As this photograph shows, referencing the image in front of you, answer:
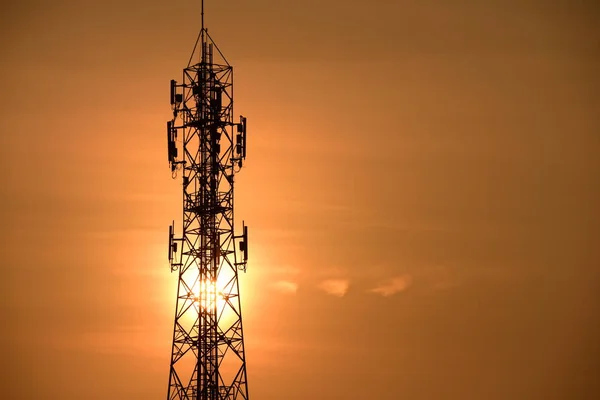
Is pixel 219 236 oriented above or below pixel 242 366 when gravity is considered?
above

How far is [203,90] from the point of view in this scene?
63.7 m

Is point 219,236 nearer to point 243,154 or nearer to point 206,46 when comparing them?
point 243,154

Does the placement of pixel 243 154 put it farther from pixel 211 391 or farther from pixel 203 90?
pixel 211 391

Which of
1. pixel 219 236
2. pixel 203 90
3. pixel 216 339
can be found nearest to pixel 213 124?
pixel 203 90

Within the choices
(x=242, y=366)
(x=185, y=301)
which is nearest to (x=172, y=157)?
(x=185, y=301)

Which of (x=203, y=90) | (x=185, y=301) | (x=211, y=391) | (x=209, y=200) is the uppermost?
(x=203, y=90)

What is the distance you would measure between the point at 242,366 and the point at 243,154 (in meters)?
11.0

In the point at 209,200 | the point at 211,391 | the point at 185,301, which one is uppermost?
the point at 209,200

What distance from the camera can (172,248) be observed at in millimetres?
63594

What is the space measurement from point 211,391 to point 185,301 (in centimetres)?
478

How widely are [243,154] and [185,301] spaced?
320 inches

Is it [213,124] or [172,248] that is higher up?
[213,124]

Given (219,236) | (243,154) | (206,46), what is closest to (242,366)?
(219,236)

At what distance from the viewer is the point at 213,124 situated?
63.7 metres
